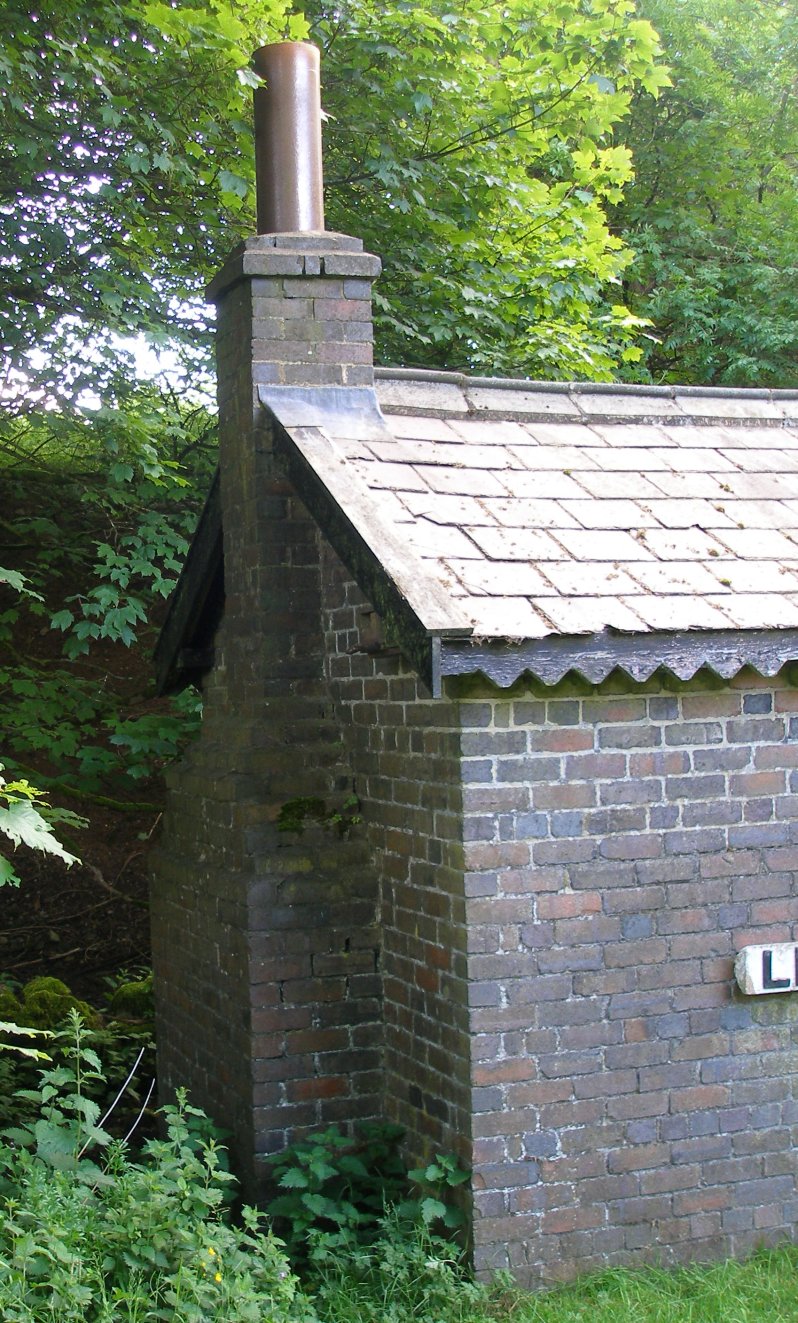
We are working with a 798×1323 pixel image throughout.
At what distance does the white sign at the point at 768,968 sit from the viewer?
4562 mm

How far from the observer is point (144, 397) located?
763 cm

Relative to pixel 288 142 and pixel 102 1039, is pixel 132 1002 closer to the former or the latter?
pixel 102 1039

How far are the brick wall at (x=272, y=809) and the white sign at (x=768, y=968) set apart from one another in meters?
1.47

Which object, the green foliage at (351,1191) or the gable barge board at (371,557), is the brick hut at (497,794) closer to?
the gable barge board at (371,557)

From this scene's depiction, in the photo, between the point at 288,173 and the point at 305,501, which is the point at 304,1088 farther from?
the point at 288,173

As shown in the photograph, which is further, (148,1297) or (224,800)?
(224,800)

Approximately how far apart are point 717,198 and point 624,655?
11.8 meters

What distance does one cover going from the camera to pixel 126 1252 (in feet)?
12.6

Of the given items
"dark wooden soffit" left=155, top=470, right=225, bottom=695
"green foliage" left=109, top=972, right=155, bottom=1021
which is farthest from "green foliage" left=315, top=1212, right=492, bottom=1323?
"green foliage" left=109, top=972, right=155, bottom=1021

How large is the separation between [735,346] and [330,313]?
30.5 ft

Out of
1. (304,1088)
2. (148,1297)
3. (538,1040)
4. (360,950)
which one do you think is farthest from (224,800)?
(148,1297)

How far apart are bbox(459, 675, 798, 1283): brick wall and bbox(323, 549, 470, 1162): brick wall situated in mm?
133

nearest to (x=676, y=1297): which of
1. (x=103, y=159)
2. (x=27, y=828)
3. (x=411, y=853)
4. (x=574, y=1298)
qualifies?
(x=574, y=1298)

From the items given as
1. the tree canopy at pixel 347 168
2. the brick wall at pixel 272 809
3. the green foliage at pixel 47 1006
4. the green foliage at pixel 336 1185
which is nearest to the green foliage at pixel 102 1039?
the green foliage at pixel 47 1006
